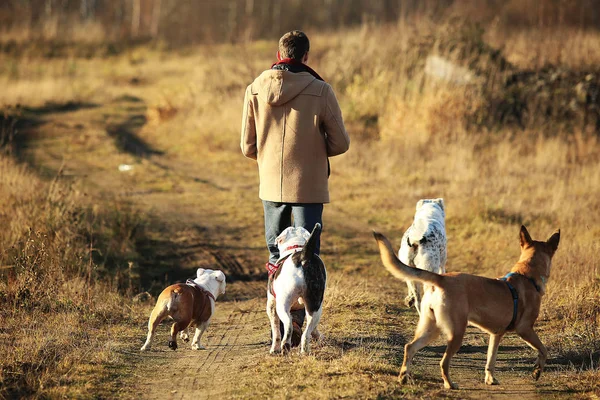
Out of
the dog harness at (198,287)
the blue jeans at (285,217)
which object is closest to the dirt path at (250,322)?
the dog harness at (198,287)

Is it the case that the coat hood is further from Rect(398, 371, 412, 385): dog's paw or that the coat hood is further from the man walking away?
Rect(398, 371, 412, 385): dog's paw

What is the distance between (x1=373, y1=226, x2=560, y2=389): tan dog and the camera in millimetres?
4719

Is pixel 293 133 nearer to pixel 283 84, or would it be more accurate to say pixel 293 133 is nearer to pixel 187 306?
pixel 283 84

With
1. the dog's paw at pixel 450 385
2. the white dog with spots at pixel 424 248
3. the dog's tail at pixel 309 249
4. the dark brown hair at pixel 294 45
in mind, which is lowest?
the dog's paw at pixel 450 385

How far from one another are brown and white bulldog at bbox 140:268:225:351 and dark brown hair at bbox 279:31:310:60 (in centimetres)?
201

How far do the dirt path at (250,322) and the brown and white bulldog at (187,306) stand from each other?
0.65 ft

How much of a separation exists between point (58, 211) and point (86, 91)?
15615 mm

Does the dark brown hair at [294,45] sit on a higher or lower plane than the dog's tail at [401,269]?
higher

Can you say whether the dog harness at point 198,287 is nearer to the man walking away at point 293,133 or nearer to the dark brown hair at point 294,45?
the man walking away at point 293,133

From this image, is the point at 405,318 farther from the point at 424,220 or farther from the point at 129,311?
the point at 129,311

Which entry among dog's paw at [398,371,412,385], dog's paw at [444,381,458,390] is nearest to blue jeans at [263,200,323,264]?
dog's paw at [398,371,412,385]

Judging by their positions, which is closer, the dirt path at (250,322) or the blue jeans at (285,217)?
the dirt path at (250,322)

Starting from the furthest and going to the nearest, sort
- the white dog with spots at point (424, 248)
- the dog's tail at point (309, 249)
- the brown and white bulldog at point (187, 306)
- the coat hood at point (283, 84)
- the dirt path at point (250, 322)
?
the white dog with spots at point (424, 248) < the brown and white bulldog at point (187, 306) < the coat hood at point (283, 84) < the dog's tail at point (309, 249) < the dirt path at point (250, 322)

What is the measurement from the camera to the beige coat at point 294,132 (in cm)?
554
